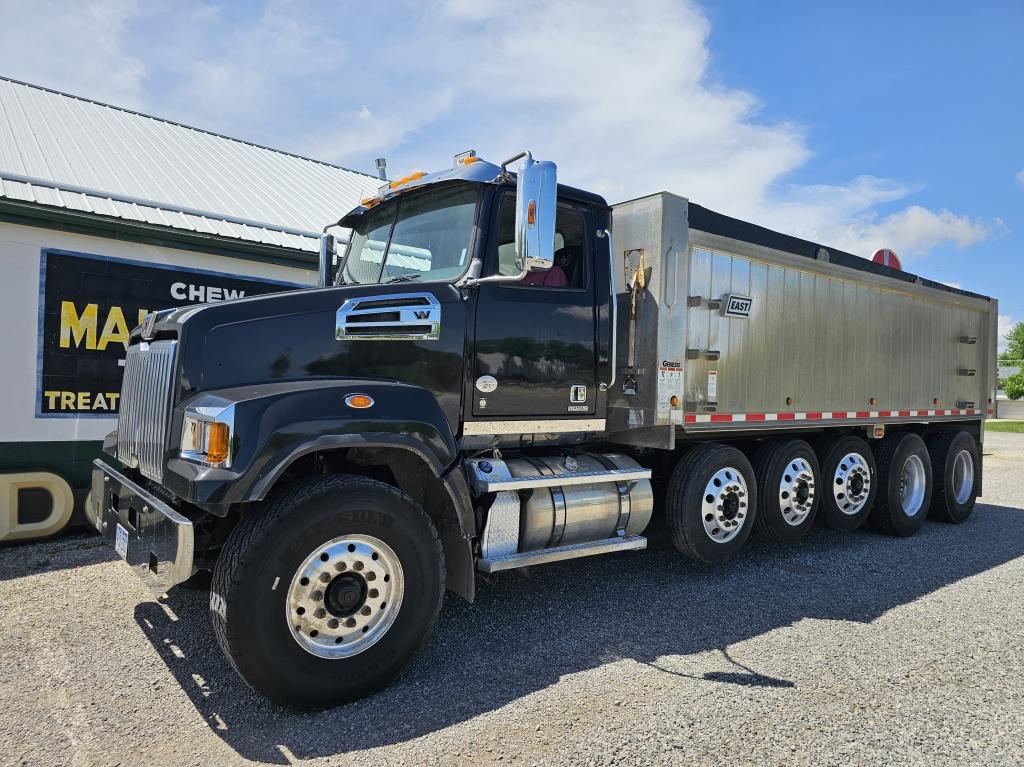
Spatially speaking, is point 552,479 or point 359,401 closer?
point 359,401

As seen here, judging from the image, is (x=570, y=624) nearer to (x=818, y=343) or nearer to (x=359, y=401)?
(x=359, y=401)

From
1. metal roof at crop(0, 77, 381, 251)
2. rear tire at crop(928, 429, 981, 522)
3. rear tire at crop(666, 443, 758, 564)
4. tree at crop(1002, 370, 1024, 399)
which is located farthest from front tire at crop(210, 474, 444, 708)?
tree at crop(1002, 370, 1024, 399)

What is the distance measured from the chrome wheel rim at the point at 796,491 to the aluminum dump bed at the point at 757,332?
0.40 meters

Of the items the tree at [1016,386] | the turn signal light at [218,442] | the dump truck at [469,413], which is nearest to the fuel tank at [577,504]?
the dump truck at [469,413]

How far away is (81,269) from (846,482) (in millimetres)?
7675

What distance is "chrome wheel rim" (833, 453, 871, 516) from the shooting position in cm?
681

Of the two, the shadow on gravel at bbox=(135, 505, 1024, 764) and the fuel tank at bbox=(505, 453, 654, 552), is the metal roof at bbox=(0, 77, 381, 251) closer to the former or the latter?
the shadow on gravel at bbox=(135, 505, 1024, 764)

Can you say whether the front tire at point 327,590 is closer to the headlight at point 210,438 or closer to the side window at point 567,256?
the headlight at point 210,438

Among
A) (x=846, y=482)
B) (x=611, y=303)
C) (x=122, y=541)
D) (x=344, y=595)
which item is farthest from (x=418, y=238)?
(x=846, y=482)

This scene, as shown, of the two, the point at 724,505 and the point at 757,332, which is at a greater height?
the point at 757,332

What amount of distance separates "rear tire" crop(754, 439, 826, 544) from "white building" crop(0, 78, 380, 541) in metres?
5.28

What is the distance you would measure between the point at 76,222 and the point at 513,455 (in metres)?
4.82

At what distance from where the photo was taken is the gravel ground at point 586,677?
3.01m

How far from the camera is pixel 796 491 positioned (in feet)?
20.6
